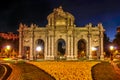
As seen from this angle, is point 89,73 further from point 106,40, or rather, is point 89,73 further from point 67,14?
point 106,40

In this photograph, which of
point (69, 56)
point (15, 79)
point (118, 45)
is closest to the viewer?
point (15, 79)

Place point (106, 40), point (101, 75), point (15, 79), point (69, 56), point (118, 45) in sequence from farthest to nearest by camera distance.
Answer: point (106, 40)
point (118, 45)
point (69, 56)
point (101, 75)
point (15, 79)

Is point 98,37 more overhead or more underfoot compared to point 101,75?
more overhead

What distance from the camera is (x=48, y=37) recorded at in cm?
7788

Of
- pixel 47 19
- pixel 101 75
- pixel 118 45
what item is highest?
pixel 47 19

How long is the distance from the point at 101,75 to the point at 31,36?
127ft

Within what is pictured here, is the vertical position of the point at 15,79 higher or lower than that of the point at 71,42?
lower

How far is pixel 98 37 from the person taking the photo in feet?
256

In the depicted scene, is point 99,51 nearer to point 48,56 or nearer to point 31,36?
point 48,56

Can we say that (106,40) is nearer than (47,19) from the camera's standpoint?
No

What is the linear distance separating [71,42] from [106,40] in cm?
4010

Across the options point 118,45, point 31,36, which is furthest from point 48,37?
point 118,45

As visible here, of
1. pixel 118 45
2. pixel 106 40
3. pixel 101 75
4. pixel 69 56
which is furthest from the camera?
pixel 106 40

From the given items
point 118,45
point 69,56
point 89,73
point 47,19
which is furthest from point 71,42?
point 89,73
